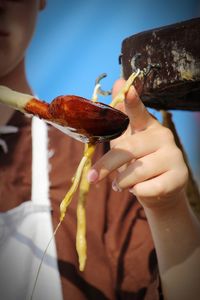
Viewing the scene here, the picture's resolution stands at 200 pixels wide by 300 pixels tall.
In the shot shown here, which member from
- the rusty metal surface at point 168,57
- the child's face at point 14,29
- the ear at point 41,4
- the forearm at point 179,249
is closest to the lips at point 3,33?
the child's face at point 14,29

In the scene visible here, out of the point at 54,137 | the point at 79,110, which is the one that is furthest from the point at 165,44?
the point at 54,137

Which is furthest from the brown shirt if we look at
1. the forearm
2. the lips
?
the lips

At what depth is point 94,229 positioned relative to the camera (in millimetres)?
649

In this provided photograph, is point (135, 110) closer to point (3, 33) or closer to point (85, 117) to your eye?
point (85, 117)

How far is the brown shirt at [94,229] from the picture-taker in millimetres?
609

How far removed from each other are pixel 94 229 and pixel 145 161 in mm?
227

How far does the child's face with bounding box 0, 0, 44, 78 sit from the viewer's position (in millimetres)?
657

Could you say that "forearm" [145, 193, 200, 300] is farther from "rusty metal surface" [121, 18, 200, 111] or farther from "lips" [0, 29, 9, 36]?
"lips" [0, 29, 9, 36]

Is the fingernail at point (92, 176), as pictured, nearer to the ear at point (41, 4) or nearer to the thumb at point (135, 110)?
the thumb at point (135, 110)

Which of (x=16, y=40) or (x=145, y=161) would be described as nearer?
(x=145, y=161)

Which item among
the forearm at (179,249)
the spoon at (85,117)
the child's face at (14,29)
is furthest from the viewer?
the child's face at (14,29)

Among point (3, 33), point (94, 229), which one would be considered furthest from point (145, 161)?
point (3, 33)

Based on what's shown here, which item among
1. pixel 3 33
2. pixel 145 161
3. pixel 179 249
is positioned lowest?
pixel 179 249

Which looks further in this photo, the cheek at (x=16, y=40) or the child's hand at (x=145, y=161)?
the cheek at (x=16, y=40)
